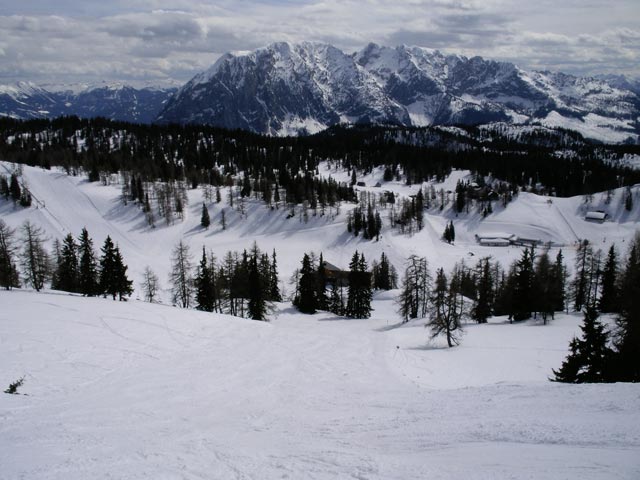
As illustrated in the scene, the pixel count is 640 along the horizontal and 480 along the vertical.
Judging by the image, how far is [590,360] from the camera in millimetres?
24484

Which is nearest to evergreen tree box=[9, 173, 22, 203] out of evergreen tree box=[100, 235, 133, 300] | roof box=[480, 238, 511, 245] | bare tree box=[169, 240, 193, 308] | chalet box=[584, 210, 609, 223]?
bare tree box=[169, 240, 193, 308]

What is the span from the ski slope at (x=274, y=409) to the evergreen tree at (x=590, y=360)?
452 centimetres

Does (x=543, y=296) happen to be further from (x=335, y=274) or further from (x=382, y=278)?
(x=335, y=274)

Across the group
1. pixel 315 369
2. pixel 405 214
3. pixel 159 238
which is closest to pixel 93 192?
pixel 159 238

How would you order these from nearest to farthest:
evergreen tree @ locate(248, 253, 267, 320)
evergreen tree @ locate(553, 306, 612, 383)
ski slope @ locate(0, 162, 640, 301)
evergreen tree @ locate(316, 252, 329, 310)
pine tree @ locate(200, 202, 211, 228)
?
evergreen tree @ locate(553, 306, 612, 383)
evergreen tree @ locate(248, 253, 267, 320)
evergreen tree @ locate(316, 252, 329, 310)
ski slope @ locate(0, 162, 640, 301)
pine tree @ locate(200, 202, 211, 228)

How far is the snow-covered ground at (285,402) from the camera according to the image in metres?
11.8

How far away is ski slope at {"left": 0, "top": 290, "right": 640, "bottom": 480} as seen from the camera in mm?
11656

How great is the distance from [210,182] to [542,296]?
143794 millimetres

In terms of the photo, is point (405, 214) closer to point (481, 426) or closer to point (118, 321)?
point (118, 321)

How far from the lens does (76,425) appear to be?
15750 millimetres

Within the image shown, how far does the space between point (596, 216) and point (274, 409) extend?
17384 cm

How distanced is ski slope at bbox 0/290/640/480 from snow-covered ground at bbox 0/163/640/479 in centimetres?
9

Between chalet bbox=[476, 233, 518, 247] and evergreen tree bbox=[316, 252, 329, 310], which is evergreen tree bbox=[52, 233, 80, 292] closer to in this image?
evergreen tree bbox=[316, 252, 329, 310]

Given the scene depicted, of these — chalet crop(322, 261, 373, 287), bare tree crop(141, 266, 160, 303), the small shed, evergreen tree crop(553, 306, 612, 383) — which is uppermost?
evergreen tree crop(553, 306, 612, 383)
